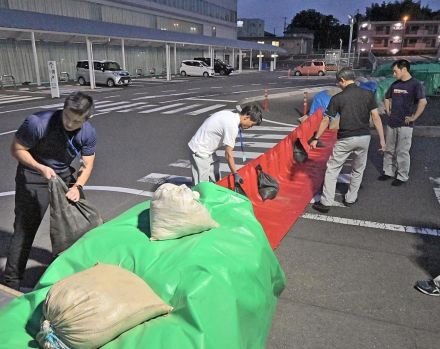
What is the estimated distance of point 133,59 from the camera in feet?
133

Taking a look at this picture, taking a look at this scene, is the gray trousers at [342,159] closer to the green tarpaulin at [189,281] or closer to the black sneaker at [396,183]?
the black sneaker at [396,183]

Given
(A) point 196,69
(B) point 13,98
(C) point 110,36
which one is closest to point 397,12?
(A) point 196,69

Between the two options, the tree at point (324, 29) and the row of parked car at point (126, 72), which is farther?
the tree at point (324, 29)

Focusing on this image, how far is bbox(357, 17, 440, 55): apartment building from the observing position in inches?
3086

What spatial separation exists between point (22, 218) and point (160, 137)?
7755 mm

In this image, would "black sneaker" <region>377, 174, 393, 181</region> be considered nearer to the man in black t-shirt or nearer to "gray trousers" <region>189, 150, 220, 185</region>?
the man in black t-shirt

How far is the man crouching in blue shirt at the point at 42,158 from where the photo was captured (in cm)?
303

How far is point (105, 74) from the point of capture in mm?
28266

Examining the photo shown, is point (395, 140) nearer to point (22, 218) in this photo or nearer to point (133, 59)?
point (22, 218)

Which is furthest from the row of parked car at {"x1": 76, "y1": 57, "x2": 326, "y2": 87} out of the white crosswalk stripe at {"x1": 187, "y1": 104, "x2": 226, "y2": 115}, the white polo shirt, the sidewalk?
the sidewalk

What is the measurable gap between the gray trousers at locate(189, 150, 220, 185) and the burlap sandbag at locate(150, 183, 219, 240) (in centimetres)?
204

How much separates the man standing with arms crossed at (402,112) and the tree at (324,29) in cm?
11616

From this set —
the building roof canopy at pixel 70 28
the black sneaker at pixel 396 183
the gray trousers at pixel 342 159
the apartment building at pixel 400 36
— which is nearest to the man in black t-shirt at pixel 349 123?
the gray trousers at pixel 342 159

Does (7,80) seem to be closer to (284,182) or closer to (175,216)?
(284,182)
